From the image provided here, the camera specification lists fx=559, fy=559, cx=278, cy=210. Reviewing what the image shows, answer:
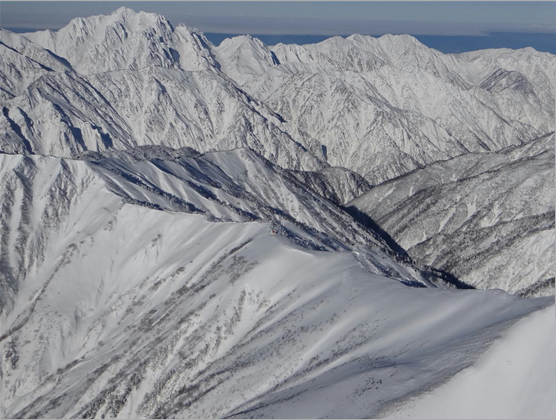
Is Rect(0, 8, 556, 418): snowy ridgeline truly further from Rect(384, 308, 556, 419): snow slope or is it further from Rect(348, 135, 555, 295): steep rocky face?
Rect(348, 135, 555, 295): steep rocky face

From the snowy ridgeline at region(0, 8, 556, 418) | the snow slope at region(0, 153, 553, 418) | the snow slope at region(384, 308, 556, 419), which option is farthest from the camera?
the snow slope at region(0, 153, 553, 418)

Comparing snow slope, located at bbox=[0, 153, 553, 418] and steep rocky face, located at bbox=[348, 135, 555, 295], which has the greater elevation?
snow slope, located at bbox=[0, 153, 553, 418]

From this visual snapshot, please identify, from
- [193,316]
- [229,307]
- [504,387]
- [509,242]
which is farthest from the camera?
[509,242]

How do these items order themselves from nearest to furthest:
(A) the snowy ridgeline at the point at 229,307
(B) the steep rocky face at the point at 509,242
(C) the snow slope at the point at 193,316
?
(A) the snowy ridgeline at the point at 229,307 → (C) the snow slope at the point at 193,316 → (B) the steep rocky face at the point at 509,242

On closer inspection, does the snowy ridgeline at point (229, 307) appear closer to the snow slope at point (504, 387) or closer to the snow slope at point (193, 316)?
the snow slope at point (504, 387)

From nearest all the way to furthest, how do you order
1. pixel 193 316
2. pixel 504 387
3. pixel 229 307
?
pixel 504 387 < pixel 229 307 < pixel 193 316

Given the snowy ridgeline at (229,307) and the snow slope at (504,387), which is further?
the snowy ridgeline at (229,307)

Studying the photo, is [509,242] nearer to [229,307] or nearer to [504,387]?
[229,307]

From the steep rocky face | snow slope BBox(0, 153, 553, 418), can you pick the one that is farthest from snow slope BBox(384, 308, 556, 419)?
the steep rocky face

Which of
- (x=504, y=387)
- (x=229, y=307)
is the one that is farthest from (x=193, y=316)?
(x=504, y=387)

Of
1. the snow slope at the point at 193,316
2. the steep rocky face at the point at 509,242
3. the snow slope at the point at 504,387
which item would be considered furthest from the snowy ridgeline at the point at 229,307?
the steep rocky face at the point at 509,242

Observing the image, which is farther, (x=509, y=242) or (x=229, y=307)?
(x=509, y=242)

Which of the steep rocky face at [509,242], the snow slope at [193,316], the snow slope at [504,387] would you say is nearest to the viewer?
the snow slope at [504,387]

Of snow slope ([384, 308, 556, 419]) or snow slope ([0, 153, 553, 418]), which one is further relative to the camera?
snow slope ([0, 153, 553, 418])
